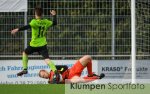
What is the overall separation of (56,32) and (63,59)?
88 cm

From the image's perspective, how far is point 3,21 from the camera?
19062 millimetres

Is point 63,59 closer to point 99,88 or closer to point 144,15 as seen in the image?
point 144,15

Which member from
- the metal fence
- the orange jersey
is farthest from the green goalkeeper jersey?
the orange jersey

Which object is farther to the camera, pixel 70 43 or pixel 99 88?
pixel 70 43

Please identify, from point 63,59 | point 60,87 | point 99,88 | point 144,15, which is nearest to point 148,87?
point 99,88

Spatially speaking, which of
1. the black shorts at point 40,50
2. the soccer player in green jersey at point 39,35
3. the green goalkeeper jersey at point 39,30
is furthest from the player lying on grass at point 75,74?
the green goalkeeper jersey at point 39,30

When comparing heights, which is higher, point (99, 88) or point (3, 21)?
point (3, 21)

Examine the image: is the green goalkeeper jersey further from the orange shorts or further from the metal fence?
the orange shorts

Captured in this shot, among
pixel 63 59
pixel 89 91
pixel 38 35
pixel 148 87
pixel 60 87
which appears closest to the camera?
pixel 89 91

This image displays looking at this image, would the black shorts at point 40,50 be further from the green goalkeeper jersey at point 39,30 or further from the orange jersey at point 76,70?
the orange jersey at point 76,70

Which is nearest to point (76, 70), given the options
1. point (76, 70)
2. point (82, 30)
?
point (76, 70)

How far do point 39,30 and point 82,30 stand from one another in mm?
2243

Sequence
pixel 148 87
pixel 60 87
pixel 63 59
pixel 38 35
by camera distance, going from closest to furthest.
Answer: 1. pixel 148 87
2. pixel 60 87
3. pixel 38 35
4. pixel 63 59

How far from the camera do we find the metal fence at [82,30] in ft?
62.6
